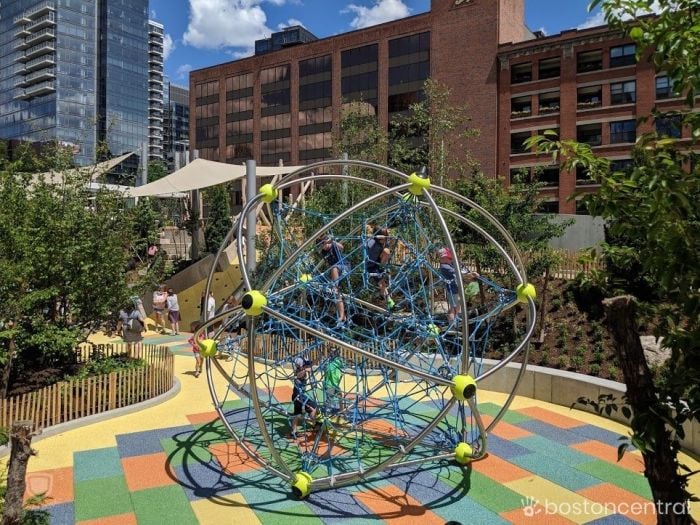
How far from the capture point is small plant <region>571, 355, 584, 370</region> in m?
12.8

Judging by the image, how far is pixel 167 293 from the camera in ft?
68.1

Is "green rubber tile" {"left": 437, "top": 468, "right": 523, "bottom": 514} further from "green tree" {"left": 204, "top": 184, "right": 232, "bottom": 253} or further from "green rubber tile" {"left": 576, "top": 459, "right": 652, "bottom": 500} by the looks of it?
"green tree" {"left": 204, "top": 184, "right": 232, "bottom": 253}

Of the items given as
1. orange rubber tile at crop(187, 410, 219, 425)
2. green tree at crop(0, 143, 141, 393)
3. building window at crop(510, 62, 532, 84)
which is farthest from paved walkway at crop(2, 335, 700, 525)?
building window at crop(510, 62, 532, 84)

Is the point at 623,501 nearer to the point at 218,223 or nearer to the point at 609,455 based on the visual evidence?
the point at 609,455

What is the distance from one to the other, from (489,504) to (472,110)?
4175 centimetres

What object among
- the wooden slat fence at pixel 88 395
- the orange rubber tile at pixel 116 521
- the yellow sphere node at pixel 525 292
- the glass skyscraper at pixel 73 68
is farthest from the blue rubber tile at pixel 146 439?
the glass skyscraper at pixel 73 68

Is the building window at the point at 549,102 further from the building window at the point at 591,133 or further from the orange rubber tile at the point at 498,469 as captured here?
the orange rubber tile at the point at 498,469

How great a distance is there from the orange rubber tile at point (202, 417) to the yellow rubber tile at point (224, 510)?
3.31 metres

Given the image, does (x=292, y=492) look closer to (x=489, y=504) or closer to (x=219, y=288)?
(x=489, y=504)

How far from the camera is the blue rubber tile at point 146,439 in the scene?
8.75 meters

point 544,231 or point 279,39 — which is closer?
point 544,231

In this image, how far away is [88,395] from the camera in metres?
10.1

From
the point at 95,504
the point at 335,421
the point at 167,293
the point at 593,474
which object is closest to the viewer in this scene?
the point at 95,504

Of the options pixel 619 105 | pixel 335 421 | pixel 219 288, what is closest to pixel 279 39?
pixel 619 105
